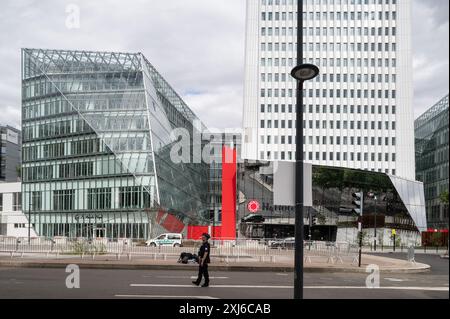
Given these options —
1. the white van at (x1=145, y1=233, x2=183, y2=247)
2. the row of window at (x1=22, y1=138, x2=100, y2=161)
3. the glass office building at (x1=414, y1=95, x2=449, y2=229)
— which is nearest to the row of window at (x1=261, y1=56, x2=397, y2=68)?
the glass office building at (x1=414, y1=95, x2=449, y2=229)

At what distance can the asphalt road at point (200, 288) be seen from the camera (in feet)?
45.1

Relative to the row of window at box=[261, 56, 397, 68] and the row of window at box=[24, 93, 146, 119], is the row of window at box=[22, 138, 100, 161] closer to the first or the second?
the row of window at box=[24, 93, 146, 119]

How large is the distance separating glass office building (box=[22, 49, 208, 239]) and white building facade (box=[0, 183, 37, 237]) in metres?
11.8

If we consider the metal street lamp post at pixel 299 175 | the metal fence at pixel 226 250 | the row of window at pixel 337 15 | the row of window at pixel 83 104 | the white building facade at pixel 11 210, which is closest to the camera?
the metal street lamp post at pixel 299 175

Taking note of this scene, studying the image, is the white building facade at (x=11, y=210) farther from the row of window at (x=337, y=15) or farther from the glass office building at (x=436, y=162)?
the row of window at (x=337, y=15)

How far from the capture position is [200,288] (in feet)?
50.8

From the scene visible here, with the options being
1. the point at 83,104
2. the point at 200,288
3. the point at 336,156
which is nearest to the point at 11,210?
the point at 83,104

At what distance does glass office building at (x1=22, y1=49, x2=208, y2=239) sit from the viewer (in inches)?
2514

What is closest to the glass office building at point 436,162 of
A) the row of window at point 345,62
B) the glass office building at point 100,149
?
the row of window at point 345,62

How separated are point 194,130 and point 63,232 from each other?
2954 cm

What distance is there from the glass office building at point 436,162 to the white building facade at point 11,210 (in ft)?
208

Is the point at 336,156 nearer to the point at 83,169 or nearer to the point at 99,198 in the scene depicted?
the point at 83,169

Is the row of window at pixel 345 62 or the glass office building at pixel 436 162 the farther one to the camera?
the row of window at pixel 345 62
